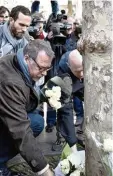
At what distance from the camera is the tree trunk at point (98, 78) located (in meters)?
1.52

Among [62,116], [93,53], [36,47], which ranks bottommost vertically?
[62,116]

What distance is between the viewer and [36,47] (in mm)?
2779

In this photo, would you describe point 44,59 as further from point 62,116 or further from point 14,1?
point 14,1

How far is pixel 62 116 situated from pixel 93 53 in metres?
2.81

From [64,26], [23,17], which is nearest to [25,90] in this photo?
[23,17]

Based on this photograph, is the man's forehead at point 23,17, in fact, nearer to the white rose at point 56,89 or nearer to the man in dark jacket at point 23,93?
the white rose at point 56,89

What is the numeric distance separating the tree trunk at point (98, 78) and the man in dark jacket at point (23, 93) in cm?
97

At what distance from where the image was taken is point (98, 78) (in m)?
1.59

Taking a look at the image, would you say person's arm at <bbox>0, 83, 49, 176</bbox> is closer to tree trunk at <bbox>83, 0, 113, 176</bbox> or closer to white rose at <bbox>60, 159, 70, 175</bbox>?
white rose at <bbox>60, 159, 70, 175</bbox>

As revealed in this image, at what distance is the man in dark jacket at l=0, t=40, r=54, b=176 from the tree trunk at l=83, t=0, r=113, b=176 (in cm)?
97

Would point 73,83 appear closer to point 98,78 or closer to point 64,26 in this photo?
point 98,78

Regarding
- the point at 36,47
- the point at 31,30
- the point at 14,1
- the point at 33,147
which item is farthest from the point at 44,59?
the point at 14,1

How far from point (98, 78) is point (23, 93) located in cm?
116

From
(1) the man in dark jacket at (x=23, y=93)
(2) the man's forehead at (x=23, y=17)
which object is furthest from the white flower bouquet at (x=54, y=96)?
(2) the man's forehead at (x=23, y=17)
